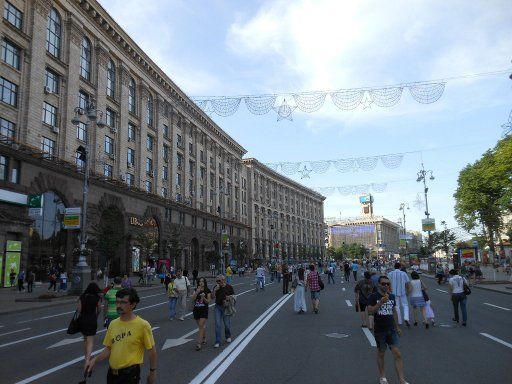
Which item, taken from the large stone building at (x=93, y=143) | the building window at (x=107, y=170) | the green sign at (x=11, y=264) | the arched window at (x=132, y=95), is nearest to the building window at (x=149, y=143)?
the large stone building at (x=93, y=143)

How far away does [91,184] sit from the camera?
128 feet

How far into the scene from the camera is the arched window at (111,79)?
1753 inches

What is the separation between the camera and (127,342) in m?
4.34

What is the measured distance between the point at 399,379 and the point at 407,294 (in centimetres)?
682

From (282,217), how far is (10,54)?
88.0 metres

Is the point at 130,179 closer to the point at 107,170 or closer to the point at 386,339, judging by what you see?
the point at 107,170

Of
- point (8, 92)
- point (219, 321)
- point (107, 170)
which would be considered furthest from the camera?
point (107, 170)

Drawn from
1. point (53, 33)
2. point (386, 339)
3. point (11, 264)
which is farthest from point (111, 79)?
point (386, 339)

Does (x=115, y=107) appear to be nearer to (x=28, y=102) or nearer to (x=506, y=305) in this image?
(x=28, y=102)

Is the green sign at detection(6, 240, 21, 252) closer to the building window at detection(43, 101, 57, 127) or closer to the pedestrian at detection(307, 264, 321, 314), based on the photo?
the building window at detection(43, 101, 57, 127)

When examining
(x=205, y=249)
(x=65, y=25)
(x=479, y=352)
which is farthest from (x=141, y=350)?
(x=205, y=249)

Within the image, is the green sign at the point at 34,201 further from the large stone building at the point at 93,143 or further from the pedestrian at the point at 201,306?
the pedestrian at the point at 201,306

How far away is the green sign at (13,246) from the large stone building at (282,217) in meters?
60.3

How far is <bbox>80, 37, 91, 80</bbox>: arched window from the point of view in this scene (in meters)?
39.8
